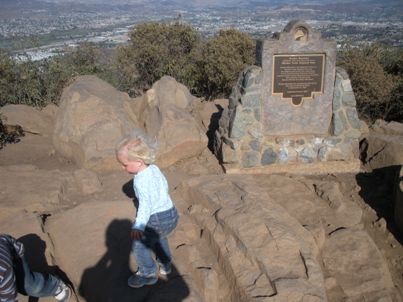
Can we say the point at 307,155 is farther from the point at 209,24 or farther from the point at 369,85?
the point at 209,24

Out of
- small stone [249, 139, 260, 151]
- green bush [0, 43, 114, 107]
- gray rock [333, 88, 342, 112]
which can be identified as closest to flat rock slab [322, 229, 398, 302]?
small stone [249, 139, 260, 151]

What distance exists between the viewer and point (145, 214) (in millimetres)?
3600

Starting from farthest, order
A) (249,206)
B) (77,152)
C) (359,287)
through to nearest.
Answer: (77,152) < (249,206) < (359,287)

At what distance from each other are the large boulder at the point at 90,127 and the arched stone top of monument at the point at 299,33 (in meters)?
3.23

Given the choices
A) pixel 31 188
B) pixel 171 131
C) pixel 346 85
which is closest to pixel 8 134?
pixel 31 188

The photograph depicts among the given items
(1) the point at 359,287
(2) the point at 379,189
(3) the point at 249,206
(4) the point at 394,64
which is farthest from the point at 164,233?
(4) the point at 394,64

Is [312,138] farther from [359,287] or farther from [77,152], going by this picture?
[77,152]

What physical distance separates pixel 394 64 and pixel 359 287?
13686 mm

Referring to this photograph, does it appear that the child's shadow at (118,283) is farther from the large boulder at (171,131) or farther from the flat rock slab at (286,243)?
the large boulder at (171,131)

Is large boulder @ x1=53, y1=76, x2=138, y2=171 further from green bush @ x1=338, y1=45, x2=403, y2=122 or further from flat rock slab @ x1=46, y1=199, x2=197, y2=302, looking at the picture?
green bush @ x1=338, y1=45, x2=403, y2=122

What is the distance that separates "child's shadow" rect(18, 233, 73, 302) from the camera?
4.30 m

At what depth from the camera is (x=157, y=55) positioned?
16391 millimetres

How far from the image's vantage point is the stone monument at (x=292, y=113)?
22.3 feet

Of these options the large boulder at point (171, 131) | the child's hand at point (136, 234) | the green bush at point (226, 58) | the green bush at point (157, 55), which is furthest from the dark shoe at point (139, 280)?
the green bush at point (157, 55)
